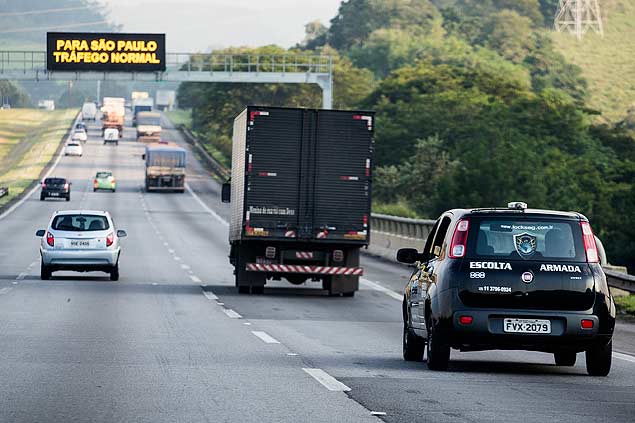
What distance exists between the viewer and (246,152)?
27266 millimetres

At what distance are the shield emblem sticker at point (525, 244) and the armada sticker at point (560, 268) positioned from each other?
195mm

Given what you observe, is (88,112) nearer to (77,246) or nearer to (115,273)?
(115,273)

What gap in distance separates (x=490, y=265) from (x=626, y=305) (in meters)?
12.3

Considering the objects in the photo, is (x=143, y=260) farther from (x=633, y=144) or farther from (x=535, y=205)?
(x=633, y=144)

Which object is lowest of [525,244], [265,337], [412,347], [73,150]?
[73,150]

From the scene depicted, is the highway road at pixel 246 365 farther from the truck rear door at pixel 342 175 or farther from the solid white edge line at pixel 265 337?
the truck rear door at pixel 342 175

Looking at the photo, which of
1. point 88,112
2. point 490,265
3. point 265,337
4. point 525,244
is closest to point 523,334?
point 490,265

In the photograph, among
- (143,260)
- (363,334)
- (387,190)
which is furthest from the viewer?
(387,190)

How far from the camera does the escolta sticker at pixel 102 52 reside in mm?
79812

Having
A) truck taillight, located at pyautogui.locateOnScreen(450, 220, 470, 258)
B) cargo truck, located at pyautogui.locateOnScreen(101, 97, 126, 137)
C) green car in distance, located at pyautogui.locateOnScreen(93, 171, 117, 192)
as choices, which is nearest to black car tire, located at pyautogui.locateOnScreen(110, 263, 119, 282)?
truck taillight, located at pyautogui.locateOnScreen(450, 220, 470, 258)

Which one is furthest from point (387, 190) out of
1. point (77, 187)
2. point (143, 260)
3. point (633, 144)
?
point (143, 260)

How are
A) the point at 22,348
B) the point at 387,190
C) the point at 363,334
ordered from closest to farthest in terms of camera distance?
the point at 22,348 → the point at 363,334 → the point at 387,190

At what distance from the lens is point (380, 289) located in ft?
101

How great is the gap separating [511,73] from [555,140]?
67.2 m
